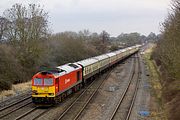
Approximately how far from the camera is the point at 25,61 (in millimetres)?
47219

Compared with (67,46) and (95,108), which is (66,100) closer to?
(95,108)

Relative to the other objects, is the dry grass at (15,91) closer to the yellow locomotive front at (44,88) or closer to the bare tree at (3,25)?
the yellow locomotive front at (44,88)

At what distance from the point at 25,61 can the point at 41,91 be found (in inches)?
893

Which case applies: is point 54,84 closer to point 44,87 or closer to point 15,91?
point 44,87

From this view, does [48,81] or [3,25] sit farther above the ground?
[3,25]

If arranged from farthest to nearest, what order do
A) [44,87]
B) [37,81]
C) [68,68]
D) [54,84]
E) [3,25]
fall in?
1. [3,25]
2. [68,68]
3. [37,81]
4. [44,87]
5. [54,84]

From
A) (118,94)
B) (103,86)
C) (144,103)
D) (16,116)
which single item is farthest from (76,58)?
(16,116)

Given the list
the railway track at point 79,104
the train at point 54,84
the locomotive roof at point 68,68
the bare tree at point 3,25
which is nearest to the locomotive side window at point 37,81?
the train at point 54,84

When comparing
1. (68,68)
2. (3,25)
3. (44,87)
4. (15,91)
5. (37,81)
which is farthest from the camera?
(3,25)

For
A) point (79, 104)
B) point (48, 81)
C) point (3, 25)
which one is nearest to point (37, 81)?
point (48, 81)

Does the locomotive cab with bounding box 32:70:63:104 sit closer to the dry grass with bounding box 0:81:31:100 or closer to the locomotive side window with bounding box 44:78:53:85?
the locomotive side window with bounding box 44:78:53:85

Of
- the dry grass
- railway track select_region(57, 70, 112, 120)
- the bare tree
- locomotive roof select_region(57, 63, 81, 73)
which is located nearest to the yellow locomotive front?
railway track select_region(57, 70, 112, 120)

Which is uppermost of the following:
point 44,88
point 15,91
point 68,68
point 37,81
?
point 68,68

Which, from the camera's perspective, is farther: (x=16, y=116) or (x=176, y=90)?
(x=176, y=90)
